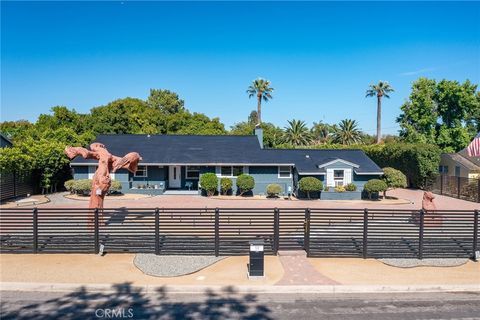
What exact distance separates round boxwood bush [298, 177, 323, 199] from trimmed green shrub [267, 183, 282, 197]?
1.76 m

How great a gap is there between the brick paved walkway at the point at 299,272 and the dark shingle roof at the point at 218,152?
58.5 feet

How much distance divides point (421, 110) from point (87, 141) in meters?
37.5

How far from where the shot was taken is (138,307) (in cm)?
902

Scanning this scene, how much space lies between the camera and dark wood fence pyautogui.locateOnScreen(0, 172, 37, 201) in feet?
85.2

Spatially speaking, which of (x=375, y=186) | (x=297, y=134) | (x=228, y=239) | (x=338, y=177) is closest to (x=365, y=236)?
(x=228, y=239)

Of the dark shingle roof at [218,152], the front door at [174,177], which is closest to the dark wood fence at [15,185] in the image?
the dark shingle roof at [218,152]

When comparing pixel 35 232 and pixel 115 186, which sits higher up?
pixel 115 186

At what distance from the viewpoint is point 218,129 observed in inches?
2422

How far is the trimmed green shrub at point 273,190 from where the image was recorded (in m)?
30.0

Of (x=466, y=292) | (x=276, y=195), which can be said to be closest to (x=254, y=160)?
(x=276, y=195)

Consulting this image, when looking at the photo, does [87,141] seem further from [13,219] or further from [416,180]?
[416,180]

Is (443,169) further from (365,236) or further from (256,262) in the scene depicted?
(256,262)

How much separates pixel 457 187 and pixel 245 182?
17.5m

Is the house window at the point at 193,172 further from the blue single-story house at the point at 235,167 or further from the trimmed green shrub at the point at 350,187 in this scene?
the trimmed green shrub at the point at 350,187
